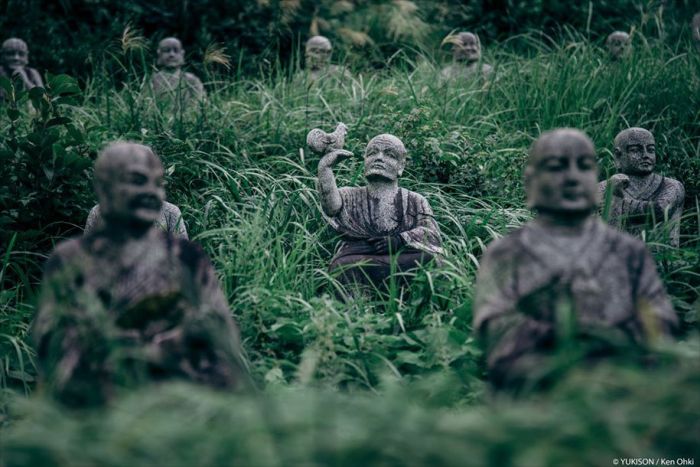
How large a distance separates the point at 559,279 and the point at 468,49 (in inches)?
314

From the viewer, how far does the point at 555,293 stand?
11.1 feet

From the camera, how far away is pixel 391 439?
255 centimetres

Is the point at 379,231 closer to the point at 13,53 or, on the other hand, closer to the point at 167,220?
the point at 167,220

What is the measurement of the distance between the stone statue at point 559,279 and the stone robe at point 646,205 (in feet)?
9.04

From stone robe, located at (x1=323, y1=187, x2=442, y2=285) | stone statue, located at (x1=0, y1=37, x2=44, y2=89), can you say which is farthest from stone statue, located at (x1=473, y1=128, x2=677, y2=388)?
stone statue, located at (x1=0, y1=37, x2=44, y2=89)

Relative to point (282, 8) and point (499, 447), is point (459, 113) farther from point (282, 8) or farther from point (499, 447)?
point (499, 447)

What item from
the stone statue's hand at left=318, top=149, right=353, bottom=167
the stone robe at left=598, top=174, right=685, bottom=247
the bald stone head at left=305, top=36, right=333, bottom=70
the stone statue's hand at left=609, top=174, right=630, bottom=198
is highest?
the bald stone head at left=305, top=36, right=333, bottom=70

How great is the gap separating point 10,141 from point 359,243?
281 centimetres

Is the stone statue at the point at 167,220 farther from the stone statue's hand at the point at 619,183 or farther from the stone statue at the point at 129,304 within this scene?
the stone statue's hand at the point at 619,183

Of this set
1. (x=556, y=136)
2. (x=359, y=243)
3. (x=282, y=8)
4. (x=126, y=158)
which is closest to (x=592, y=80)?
(x=359, y=243)

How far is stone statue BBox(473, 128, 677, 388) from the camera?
11.0 ft

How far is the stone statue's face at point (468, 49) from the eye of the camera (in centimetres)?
1100

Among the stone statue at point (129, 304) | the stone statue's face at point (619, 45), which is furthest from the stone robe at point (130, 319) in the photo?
the stone statue's face at point (619, 45)

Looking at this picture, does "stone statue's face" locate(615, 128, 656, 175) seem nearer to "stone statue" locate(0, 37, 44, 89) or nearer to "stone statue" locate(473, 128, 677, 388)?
"stone statue" locate(473, 128, 677, 388)
